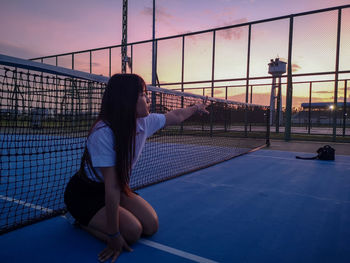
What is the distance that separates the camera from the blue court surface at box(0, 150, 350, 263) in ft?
5.92

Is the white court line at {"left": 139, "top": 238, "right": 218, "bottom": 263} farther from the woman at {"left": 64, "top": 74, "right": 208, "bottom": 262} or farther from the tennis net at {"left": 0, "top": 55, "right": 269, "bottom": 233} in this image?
the tennis net at {"left": 0, "top": 55, "right": 269, "bottom": 233}

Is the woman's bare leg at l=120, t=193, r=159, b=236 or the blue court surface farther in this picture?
the woman's bare leg at l=120, t=193, r=159, b=236

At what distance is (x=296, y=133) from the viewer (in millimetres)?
12070

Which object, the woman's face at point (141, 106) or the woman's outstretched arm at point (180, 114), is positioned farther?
the woman's outstretched arm at point (180, 114)

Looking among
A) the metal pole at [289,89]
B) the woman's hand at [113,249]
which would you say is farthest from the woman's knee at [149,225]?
the metal pole at [289,89]

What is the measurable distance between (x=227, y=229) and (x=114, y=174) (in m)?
1.25

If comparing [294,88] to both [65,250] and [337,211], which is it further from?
[65,250]

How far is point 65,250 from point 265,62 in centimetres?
1144

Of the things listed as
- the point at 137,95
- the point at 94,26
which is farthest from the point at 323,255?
the point at 94,26

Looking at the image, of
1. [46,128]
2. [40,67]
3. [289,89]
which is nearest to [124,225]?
[40,67]

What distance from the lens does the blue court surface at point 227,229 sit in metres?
1.81

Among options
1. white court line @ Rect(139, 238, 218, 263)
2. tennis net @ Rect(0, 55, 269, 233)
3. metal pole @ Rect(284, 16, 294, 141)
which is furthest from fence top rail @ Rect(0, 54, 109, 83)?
metal pole @ Rect(284, 16, 294, 141)

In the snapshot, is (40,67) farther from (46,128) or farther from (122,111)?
(46,128)

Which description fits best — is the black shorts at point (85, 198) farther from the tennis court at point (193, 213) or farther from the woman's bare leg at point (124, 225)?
the tennis court at point (193, 213)
